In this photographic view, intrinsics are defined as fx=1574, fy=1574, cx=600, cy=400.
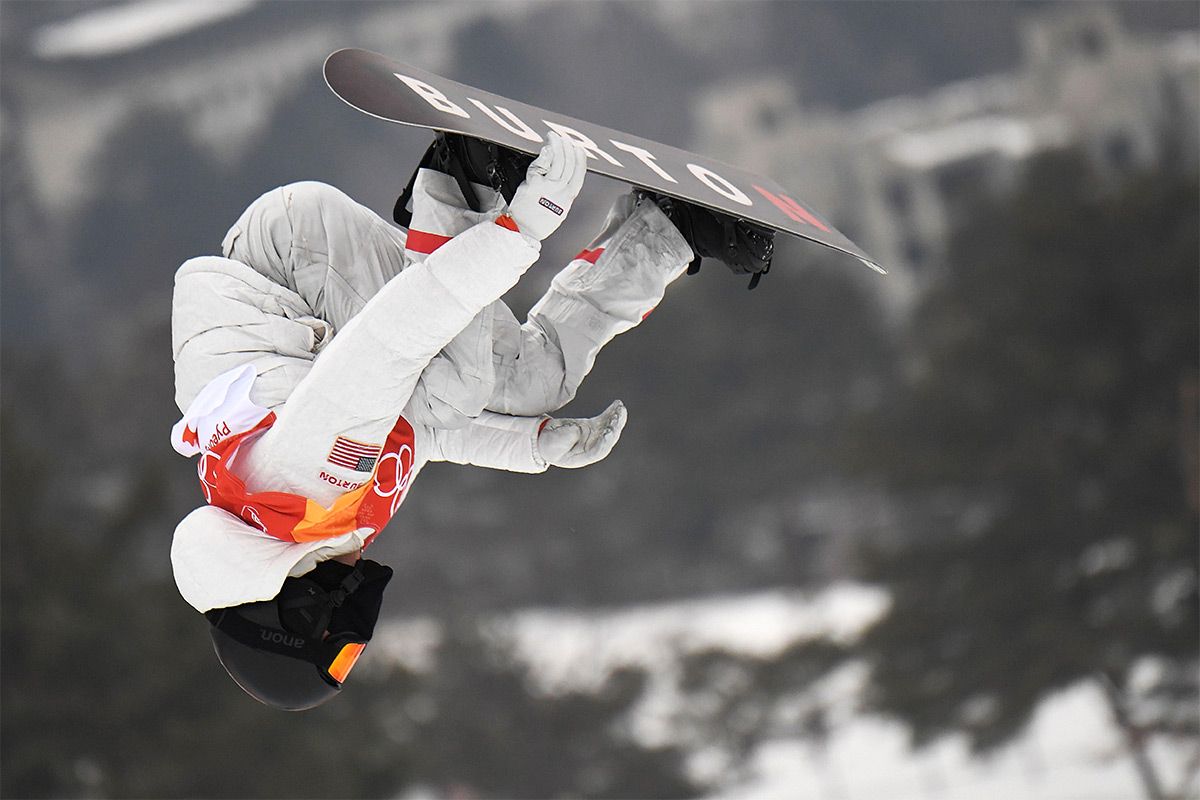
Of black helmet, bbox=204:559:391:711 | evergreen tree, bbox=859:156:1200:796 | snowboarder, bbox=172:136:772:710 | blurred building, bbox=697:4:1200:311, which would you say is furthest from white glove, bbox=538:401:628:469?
blurred building, bbox=697:4:1200:311

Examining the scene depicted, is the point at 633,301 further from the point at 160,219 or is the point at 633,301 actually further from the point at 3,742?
the point at 160,219

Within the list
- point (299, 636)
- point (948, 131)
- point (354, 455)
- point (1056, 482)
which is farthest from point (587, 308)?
point (948, 131)

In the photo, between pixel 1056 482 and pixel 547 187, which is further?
pixel 1056 482

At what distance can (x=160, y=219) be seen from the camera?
50281 millimetres

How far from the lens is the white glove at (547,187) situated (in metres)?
1.67

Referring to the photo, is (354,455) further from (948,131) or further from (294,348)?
(948,131)

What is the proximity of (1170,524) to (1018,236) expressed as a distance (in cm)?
433

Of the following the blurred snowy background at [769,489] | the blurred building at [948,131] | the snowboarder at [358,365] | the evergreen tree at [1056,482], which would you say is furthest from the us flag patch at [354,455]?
the blurred building at [948,131]

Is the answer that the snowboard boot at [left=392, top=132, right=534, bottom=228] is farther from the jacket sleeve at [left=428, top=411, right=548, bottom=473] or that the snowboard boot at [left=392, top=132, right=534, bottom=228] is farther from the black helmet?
the black helmet

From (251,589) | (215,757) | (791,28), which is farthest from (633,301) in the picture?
(791,28)

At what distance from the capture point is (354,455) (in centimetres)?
180

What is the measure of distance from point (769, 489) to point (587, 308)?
1044 inches

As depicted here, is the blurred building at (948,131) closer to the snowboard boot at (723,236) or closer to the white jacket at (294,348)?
the snowboard boot at (723,236)

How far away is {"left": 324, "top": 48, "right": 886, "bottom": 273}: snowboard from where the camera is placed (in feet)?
5.26
